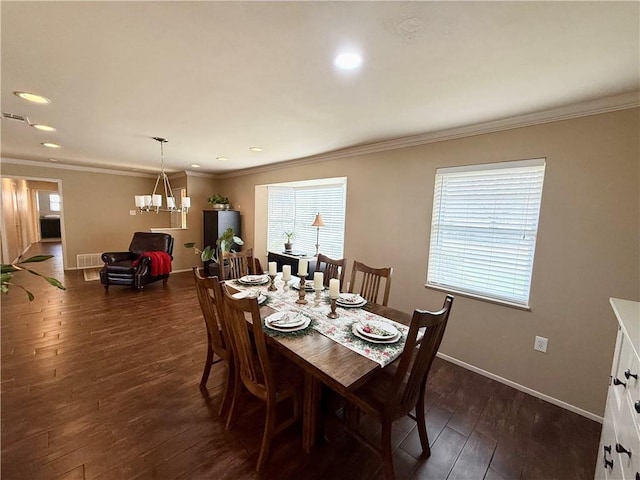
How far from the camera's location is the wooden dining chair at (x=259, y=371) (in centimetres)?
138

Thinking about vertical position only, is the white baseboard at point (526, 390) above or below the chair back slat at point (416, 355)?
below

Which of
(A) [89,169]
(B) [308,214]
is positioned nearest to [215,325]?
(B) [308,214]

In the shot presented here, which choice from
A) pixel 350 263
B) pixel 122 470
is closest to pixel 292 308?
pixel 122 470

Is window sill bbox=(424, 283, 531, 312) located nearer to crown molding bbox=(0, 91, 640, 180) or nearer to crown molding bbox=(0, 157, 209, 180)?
crown molding bbox=(0, 91, 640, 180)

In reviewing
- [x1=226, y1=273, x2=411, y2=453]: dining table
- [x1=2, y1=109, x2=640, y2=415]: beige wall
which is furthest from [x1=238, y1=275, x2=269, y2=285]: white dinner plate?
[x1=2, y1=109, x2=640, y2=415]: beige wall

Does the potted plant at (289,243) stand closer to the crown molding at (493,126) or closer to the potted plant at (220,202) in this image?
the crown molding at (493,126)

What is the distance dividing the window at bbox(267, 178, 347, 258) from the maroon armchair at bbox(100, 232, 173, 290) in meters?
2.09

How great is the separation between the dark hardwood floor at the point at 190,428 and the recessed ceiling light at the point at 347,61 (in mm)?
2280

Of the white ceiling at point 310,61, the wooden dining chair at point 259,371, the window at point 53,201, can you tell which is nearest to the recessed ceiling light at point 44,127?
the white ceiling at point 310,61

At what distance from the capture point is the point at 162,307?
3.91 m

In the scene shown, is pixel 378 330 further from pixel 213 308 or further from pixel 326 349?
pixel 213 308

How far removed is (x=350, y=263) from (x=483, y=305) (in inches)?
64.2

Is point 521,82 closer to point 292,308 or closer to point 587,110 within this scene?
point 587,110

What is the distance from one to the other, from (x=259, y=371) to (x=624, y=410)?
5.67 feet
